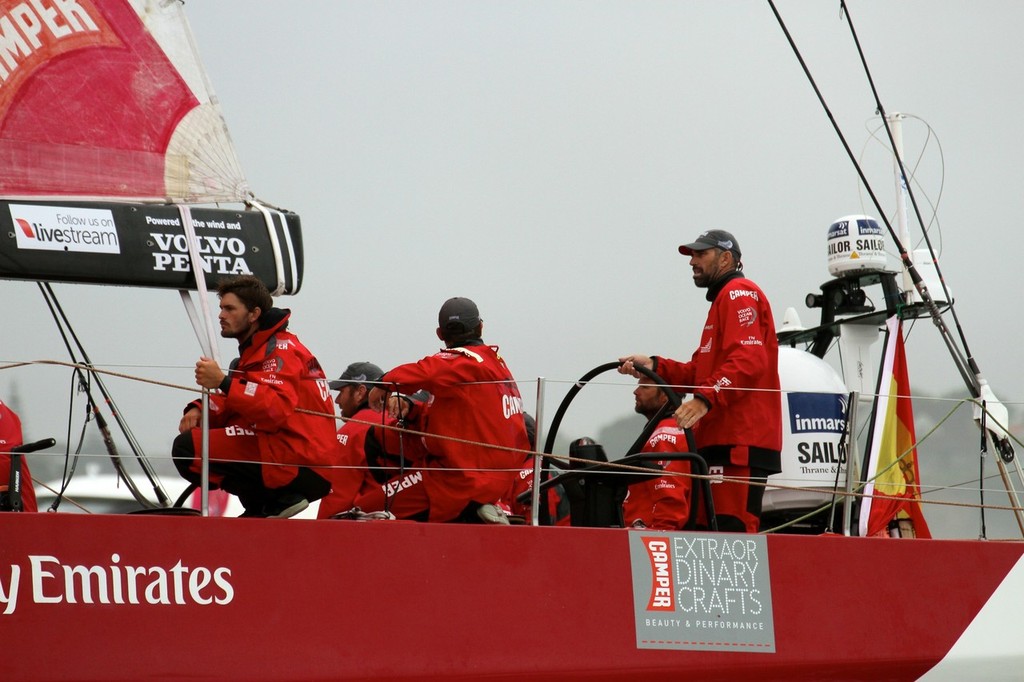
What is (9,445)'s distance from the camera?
223 inches

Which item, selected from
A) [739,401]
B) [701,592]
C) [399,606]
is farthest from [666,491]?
[399,606]

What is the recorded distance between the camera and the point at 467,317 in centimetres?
494

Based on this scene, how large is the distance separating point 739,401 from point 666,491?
707mm

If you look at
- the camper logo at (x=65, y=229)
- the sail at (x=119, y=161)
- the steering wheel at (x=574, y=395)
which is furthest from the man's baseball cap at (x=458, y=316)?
the camper logo at (x=65, y=229)

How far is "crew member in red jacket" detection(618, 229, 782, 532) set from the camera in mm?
5117

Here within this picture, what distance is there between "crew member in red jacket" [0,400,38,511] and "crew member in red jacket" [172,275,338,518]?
30.2 inches

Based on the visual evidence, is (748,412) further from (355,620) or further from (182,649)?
(182,649)

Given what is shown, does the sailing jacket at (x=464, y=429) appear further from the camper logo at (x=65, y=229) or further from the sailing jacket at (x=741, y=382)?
the camper logo at (x=65, y=229)

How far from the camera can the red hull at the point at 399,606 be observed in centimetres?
404

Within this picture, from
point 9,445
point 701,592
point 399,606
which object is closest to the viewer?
point 399,606

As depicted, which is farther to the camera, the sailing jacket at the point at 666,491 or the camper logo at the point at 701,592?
the sailing jacket at the point at 666,491

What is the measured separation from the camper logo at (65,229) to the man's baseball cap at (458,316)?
3.89ft

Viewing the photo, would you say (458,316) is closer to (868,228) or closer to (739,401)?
(739,401)

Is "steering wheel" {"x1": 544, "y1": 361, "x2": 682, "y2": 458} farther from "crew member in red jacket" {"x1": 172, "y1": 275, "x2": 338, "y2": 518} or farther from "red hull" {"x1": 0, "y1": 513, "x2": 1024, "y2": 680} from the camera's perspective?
"crew member in red jacket" {"x1": 172, "y1": 275, "x2": 338, "y2": 518}
